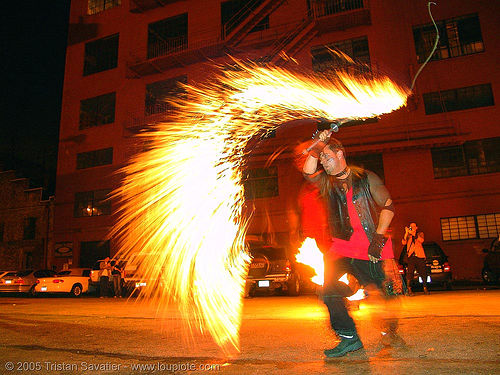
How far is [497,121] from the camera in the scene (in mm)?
20328

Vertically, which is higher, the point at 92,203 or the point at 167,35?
the point at 167,35

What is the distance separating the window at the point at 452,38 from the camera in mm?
21391

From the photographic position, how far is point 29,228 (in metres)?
33.0

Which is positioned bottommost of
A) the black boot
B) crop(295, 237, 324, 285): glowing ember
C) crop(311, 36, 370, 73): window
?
the black boot

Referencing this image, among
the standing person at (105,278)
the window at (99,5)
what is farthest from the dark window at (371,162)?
the window at (99,5)

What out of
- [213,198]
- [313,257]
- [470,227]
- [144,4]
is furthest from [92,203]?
[313,257]

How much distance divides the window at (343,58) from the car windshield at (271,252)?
1259cm

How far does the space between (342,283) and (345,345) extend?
1.92ft

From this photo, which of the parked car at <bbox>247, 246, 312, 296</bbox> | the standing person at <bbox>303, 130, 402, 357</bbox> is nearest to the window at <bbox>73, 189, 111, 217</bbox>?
the parked car at <bbox>247, 246, 312, 296</bbox>

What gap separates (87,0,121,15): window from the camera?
32.2 metres

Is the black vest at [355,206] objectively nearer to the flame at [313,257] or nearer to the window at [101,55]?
the flame at [313,257]

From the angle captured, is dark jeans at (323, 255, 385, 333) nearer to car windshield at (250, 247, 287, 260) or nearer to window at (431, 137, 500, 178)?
car windshield at (250, 247, 287, 260)

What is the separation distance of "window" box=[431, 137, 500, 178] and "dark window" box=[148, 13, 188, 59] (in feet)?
59.7

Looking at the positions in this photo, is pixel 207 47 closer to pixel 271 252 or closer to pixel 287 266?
pixel 271 252
